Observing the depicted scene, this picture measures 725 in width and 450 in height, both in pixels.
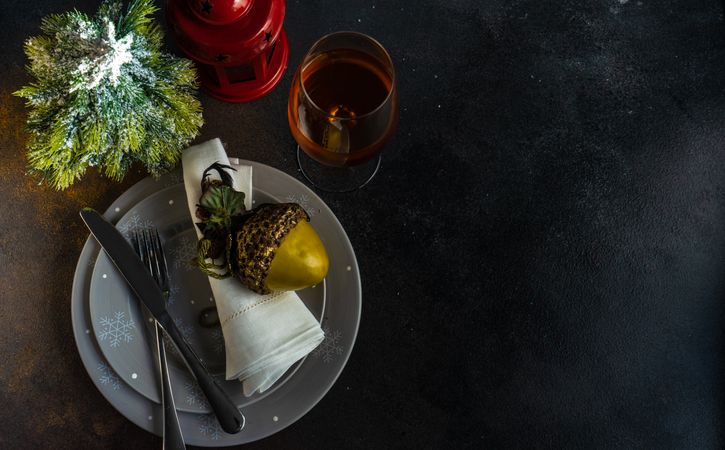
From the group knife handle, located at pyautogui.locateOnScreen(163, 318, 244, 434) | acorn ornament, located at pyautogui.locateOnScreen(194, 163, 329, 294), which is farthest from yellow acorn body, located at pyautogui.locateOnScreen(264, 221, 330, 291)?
knife handle, located at pyautogui.locateOnScreen(163, 318, 244, 434)

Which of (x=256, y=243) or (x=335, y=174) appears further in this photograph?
(x=335, y=174)

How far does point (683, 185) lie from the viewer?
753 millimetres

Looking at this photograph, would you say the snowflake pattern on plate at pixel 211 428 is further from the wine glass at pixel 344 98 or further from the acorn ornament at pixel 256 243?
the wine glass at pixel 344 98

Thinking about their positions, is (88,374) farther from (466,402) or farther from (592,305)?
(592,305)

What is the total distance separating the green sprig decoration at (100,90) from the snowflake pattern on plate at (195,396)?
225 millimetres

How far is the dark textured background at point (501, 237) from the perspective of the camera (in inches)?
27.5

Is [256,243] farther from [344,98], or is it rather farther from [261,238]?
[344,98]

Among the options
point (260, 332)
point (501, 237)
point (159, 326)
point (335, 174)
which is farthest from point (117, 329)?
point (501, 237)

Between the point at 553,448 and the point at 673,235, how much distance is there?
279mm

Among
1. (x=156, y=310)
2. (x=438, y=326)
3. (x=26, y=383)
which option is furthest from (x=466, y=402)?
(x=26, y=383)

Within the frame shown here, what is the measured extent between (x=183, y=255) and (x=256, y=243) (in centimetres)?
14

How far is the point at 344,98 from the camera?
63 cm

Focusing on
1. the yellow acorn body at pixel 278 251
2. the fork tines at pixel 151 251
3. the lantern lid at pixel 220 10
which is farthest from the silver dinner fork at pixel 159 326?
the lantern lid at pixel 220 10

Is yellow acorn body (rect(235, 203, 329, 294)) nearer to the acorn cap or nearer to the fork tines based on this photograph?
the acorn cap
